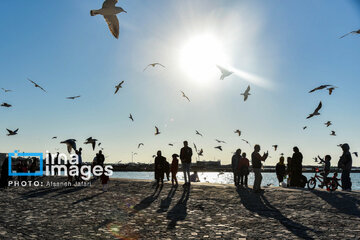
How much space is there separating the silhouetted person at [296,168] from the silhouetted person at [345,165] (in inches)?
75.1

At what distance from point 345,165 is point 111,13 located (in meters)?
13.9

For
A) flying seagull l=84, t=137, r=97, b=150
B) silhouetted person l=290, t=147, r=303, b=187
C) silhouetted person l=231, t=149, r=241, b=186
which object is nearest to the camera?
silhouetted person l=290, t=147, r=303, b=187

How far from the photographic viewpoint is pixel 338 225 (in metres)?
7.38

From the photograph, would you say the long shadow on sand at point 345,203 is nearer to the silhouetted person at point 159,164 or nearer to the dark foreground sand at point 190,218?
the dark foreground sand at point 190,218

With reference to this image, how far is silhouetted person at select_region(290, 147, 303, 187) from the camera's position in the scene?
16.1m

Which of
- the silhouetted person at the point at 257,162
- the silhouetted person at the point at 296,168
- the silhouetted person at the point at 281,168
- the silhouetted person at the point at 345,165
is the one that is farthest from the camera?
the silhouetted person at the point at 281,168

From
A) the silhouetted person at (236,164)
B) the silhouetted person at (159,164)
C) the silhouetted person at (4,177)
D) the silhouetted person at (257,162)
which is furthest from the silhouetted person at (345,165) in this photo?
the silhouetted person at (4,177)

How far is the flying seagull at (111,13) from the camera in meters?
4.82

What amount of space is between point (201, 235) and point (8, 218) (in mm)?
5396

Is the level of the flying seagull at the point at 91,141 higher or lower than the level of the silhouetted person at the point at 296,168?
higher

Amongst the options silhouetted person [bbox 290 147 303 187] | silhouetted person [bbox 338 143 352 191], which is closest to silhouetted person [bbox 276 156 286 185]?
silhouetted person [bbox 290 147 303 187]

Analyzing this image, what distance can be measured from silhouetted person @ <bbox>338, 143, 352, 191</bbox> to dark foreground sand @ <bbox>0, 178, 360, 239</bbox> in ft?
11.2

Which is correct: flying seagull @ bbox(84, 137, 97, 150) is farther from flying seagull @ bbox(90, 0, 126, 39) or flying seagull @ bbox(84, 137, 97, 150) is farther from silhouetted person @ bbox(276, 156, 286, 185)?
flying seagull @ bbox(90, 0, 126, 39)

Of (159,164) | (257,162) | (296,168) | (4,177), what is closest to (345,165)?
(296,168)
